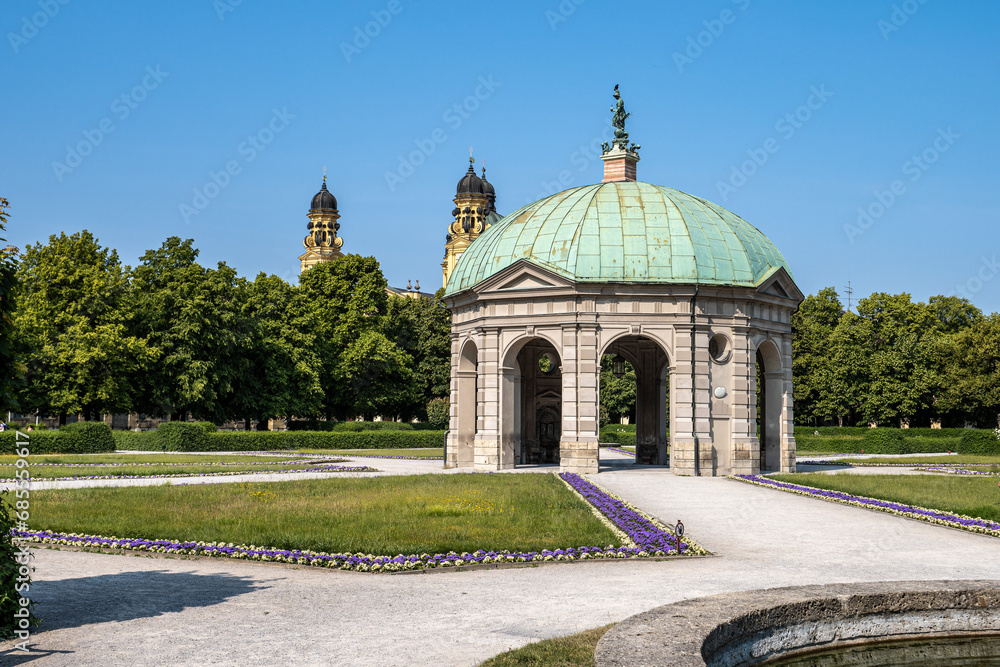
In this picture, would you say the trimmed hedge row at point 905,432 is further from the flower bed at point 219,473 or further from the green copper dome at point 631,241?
the flower bed at point 219,473

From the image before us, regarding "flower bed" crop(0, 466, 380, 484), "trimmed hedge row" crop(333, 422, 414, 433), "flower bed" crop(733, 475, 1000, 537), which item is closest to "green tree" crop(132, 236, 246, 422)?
"trimmed hedge row" crop(333, 422, 414, 433)

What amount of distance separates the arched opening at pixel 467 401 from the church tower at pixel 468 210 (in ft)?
365

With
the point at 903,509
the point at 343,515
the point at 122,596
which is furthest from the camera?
the point at 903,509

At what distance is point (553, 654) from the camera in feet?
32.9

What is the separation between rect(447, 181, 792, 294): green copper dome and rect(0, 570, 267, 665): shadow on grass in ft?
82.0

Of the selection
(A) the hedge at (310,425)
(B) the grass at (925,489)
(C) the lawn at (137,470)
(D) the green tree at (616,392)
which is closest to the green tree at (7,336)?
(B) the grass at (925,489)

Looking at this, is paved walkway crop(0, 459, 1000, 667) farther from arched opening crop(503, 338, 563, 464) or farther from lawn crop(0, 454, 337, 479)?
arched opening crop(503, 338, 563, 464)

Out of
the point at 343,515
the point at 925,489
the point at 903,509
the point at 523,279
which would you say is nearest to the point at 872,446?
the point at 925,489

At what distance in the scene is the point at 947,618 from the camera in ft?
40.1

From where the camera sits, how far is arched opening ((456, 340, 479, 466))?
1678 inches

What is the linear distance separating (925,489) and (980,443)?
35893 mm

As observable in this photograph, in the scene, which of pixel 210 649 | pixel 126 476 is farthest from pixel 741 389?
pixel 210 649

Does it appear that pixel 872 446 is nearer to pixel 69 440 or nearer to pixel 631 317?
pixel 631 317

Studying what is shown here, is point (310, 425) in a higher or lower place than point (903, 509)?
higher
